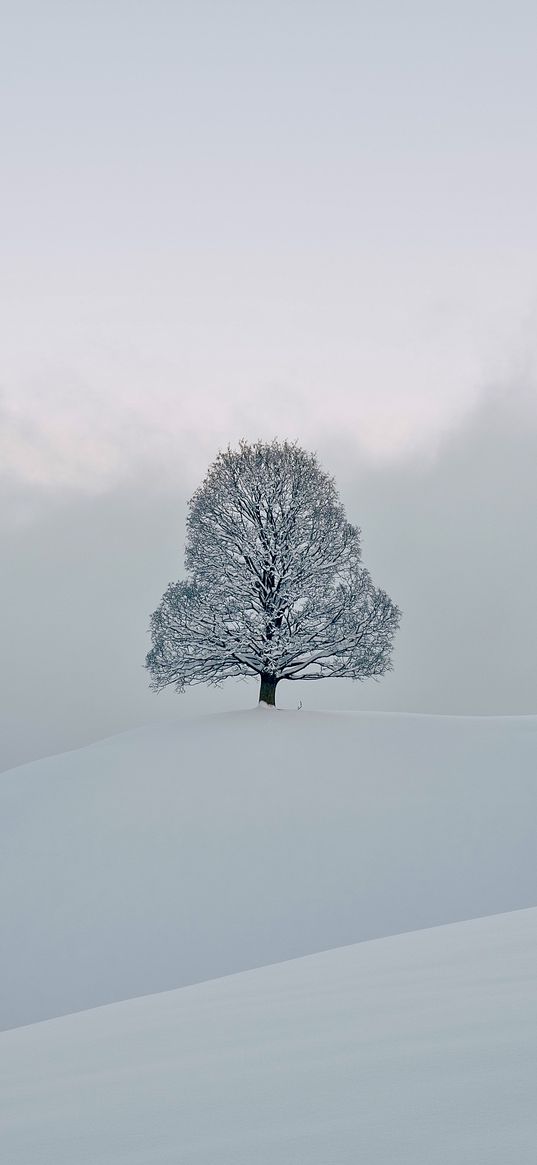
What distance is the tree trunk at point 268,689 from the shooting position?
22.7 meters

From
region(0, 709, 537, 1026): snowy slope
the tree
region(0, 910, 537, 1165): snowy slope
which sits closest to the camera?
region(0, 910, 537, 1165): snowy slope

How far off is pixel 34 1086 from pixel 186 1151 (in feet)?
4.86

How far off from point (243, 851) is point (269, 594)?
8917mm

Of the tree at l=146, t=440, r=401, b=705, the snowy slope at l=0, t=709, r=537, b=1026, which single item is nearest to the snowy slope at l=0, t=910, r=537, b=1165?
the snowy slope at l=0, t=709, r=537, b=1026

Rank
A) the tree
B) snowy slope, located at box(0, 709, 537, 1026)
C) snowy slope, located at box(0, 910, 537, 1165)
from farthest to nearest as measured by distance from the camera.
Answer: the tree
snowy slope, located at box(0, 709, 537, 1026)
snowy slope, located at box(0, 910, 537, 1165)

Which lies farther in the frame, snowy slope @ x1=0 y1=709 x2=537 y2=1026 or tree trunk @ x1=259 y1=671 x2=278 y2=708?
tree trunk @ x1=259 y1=671 x2=278 y2=708

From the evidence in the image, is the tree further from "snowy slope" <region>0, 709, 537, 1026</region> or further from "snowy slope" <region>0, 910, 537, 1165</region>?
"snowy slope" <region>0, 910, 537, 1165</region>

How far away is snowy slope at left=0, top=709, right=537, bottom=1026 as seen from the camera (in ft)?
38.6

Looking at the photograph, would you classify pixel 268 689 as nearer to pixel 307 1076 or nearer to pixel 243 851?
pixel 243 851

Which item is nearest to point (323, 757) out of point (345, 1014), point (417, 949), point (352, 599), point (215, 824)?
point (215, 824)

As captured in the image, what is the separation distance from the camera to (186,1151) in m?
2.20

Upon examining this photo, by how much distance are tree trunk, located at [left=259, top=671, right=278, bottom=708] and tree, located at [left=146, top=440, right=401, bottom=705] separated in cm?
3

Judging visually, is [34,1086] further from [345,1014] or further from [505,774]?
[505,774]

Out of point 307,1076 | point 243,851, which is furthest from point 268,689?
point 307,1076
